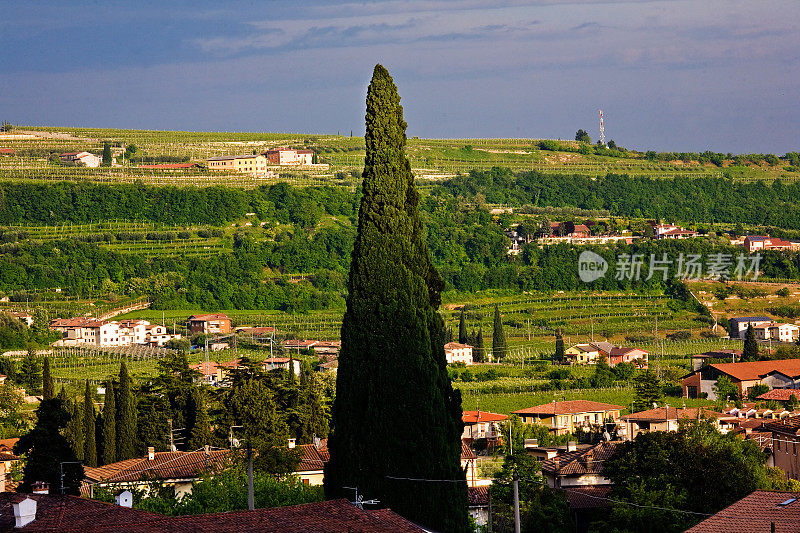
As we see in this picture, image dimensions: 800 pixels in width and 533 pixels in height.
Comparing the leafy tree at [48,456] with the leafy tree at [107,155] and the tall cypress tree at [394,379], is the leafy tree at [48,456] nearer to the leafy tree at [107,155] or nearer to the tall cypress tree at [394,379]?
the tall cypress tree at [394,379]

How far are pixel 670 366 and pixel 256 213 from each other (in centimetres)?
6014

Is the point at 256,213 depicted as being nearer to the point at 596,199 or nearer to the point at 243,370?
the point at 596,199

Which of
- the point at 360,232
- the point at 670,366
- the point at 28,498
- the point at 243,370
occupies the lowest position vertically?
the point at 670,366

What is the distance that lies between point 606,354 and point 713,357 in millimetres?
7003

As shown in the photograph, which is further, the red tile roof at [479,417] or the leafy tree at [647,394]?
the leafy tree at [647,394]

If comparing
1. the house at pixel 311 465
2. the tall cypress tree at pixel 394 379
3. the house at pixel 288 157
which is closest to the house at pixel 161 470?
the house at pixel 311 465

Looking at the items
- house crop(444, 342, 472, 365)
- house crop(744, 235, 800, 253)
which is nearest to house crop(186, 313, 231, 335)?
house crop(444, 342, 472, 365)

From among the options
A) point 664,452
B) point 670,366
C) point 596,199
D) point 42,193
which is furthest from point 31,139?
point 664,452

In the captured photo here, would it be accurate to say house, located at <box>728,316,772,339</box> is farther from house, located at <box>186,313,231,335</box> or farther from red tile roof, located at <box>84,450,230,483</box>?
red tile roof, located at <box>84,450,230,483</box>

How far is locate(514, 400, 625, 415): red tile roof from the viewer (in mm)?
55703

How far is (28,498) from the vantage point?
13.8 metres

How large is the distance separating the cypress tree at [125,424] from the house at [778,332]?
59449mm

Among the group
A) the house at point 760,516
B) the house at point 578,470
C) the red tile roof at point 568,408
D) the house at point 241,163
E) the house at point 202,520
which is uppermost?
the house at point 241,163

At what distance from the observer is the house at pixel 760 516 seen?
1752cm
